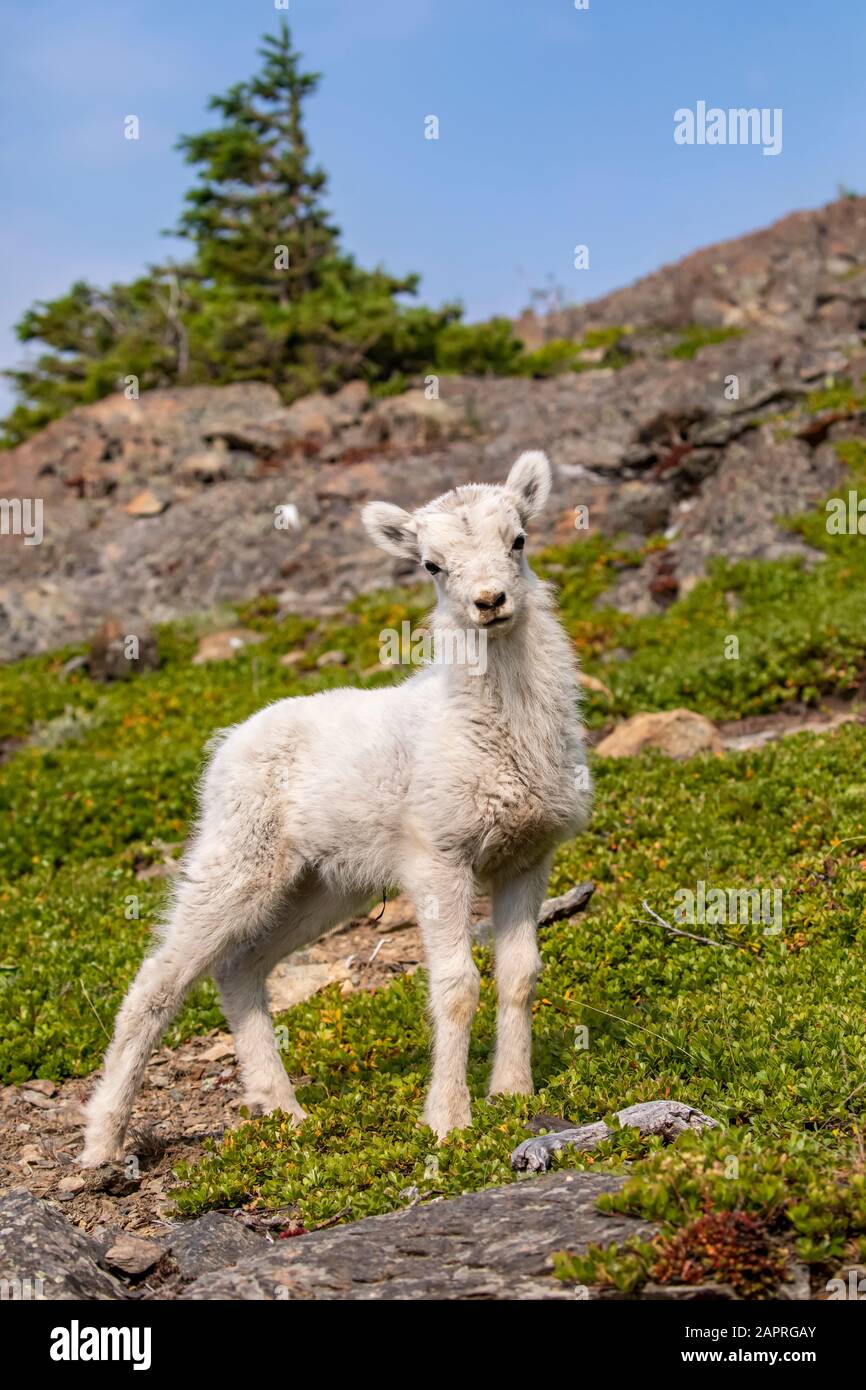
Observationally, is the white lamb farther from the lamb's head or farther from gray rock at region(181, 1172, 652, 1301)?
gray rock at region(181, 1172, 652, 1301)

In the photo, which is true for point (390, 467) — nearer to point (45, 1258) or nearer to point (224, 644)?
point (224, 644)

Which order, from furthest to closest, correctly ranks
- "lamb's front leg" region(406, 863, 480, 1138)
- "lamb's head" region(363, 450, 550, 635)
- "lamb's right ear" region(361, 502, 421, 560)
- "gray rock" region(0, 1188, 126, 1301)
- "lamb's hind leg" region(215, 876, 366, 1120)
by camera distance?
"lamb's hind leg" region(215, 876, 366, 1120)
"lamb's right ear" region(361, 502, 421, 560)
"lamb's front leg" region(406, 863, 480, 1138)
"lamb's head" region(363, 450, 550, 635)
"gray rock" region(0, 1188, 126, 1301)

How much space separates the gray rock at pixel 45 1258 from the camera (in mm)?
5789

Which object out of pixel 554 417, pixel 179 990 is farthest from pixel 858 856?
pixel 554 417

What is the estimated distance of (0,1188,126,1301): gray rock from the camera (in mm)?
5789

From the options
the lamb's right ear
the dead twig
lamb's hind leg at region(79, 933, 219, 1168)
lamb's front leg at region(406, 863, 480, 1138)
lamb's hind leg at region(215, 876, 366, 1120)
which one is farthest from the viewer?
the dead twig

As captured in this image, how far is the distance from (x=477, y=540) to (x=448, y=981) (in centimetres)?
268

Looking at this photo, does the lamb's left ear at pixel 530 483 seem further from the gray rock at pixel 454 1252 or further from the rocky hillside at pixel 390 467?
the rocky hillside at pixel 390 467

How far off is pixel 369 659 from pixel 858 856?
13.2 m

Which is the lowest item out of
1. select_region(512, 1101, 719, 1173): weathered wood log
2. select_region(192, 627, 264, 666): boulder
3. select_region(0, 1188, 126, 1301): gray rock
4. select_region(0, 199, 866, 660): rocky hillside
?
select_region(0, 1188, 126, 1301): gray rock

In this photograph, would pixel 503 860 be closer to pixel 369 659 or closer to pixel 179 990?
pixel 179 990

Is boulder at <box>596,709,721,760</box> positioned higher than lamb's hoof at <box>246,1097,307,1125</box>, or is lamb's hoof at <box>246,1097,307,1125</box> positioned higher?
boulder at <box>596,709,721,760</box>

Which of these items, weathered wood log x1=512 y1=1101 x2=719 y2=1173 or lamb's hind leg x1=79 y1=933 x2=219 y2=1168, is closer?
weathered wood log x1=512 y1=1101 x2=719 y2=1173

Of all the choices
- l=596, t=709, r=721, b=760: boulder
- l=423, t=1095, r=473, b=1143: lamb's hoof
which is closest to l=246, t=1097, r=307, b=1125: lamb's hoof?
l=423, t=1095, r=473, b=1143: lamb's hoof
